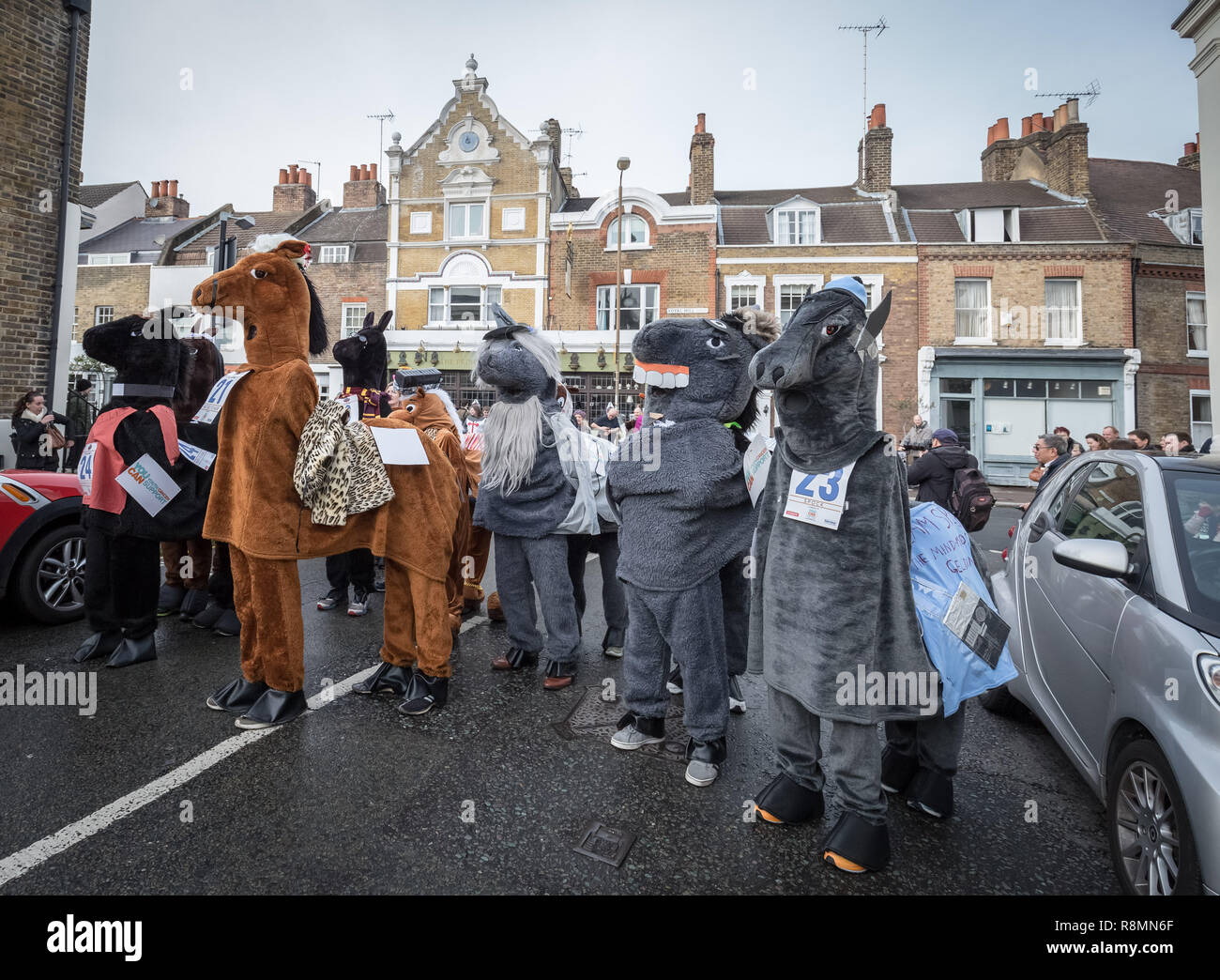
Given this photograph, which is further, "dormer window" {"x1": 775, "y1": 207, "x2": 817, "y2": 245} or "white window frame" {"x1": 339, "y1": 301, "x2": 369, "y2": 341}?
"white window frame" {"x1": 339, "y1": 301, "x2": 369, "y2": 341}

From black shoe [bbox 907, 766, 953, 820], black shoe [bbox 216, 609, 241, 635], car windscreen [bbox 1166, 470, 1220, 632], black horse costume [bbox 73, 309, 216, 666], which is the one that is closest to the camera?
car windscreen [bbox 1166, 470, 1220, 632]

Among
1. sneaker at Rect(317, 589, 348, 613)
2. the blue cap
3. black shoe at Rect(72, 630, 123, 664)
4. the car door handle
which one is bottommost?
black shoe at Rect(72, 630, 123, 664)

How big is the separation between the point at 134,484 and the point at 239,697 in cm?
162

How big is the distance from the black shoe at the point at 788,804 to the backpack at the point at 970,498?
5.39 metres

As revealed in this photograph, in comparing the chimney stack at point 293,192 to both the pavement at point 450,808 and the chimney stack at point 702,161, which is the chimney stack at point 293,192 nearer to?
the chimney stack at point 702,161

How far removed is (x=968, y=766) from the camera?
122 inches

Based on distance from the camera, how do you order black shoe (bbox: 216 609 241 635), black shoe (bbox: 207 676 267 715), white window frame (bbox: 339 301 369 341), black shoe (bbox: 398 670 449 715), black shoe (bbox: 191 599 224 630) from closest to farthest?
black shoe (bbox: 207 676 267 715), black shoe (bbox: 398 670 449 715), black shoe (bbox: 216 609 241 635), black shoe (bbox: 191 599 224 630), white window frame (bbox: 339 301 369 341)

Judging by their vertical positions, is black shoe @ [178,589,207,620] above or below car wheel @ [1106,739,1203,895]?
above

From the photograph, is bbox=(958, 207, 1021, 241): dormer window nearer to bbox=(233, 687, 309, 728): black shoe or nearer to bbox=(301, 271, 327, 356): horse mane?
bbox=(301, 271, 327, 356): horse mane

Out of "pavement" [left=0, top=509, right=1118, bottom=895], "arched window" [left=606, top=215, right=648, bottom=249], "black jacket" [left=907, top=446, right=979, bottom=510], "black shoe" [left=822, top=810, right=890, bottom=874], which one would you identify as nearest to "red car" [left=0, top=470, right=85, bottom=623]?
"pavement" [left=0, top=509, right=1118, bottom=895]

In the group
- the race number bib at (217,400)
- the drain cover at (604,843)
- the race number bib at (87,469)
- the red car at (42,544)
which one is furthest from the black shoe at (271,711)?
the red car at (42,544)

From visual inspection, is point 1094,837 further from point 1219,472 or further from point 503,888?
point 503,888

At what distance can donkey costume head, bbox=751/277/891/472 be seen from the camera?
2383 millimetres

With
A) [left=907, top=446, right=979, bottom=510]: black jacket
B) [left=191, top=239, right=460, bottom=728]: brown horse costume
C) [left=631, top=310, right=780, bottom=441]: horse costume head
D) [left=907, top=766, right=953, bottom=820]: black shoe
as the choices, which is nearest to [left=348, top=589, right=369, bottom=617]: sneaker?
[left=191, top=239, right=460, bottom=728]: brown horse costume
